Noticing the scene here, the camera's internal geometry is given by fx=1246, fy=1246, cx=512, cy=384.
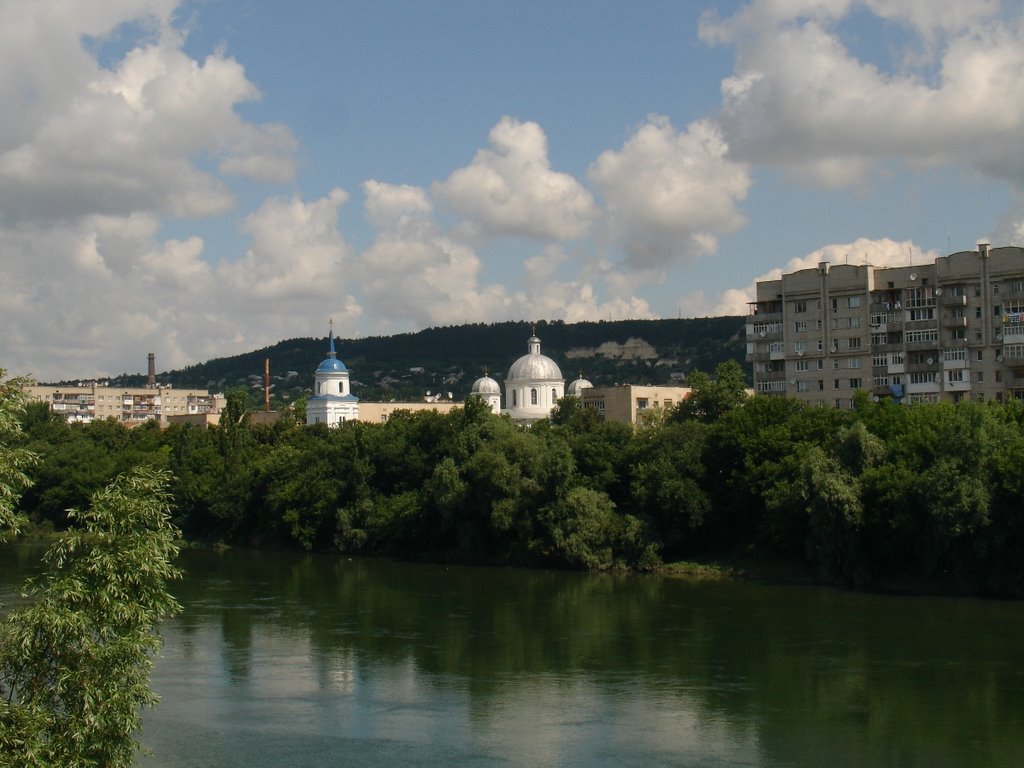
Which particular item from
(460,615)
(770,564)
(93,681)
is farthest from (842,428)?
(93,681)

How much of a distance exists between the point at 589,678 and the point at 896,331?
3954 cm

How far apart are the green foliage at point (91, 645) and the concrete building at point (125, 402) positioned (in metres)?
135

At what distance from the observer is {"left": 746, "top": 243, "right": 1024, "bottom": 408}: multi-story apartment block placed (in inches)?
2327

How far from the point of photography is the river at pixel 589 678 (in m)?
22.3

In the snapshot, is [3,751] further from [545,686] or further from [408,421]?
[408,421]

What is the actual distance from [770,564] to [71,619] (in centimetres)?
3378

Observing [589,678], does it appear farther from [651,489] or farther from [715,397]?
[715,397]

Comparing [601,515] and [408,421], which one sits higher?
[408,421]

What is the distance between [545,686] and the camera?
90.2ft

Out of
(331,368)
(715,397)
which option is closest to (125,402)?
(331,368)

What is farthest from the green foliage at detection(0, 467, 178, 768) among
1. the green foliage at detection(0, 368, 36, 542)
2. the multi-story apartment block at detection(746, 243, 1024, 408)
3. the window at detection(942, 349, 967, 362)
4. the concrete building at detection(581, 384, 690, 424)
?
the concrete building at detection(581, 384, 690, 424)

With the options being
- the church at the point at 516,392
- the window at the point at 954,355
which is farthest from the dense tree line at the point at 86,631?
the church at the point at 516,392

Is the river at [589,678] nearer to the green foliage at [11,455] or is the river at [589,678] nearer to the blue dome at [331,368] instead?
the green foliage at [11,455]

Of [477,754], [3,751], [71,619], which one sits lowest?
[477,754]
